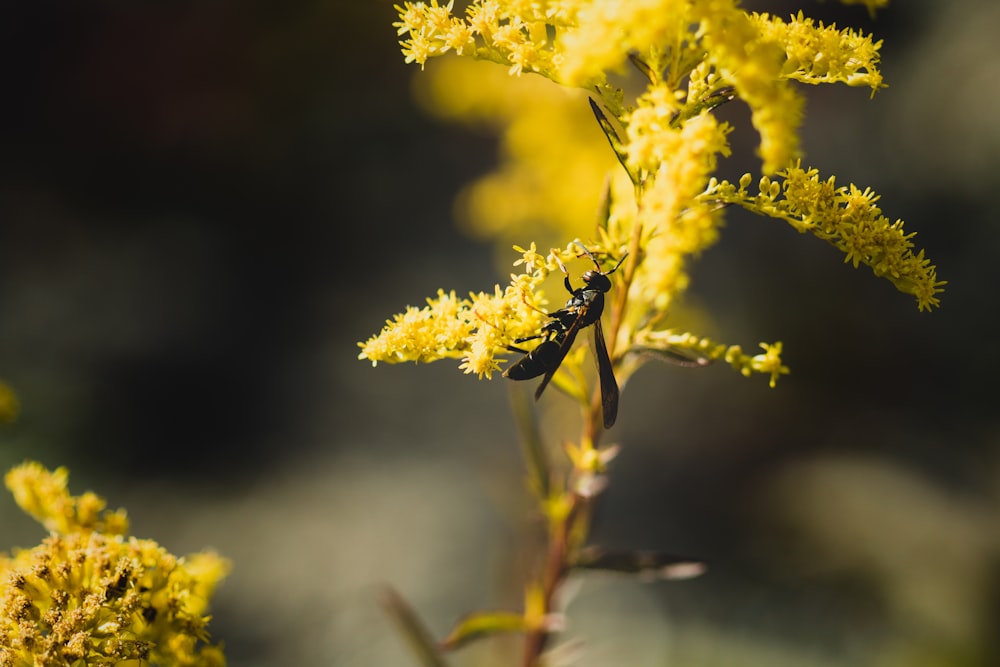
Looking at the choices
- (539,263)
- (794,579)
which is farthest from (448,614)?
(539,263)

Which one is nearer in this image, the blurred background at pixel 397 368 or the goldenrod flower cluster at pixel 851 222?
the goldenrod flower cluster at pixel 851 222

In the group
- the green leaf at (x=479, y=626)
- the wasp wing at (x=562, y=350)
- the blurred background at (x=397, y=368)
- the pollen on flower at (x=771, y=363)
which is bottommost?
the green leaf at (x=479, y=626)

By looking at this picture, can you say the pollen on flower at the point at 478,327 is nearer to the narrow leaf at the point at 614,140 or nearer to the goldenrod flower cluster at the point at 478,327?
the goldenrod flower cluster at the point at 478,327

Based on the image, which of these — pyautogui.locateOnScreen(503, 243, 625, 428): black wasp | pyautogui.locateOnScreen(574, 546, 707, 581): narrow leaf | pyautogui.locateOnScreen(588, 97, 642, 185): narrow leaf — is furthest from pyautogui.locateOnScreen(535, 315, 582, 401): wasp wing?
pyautogui.locateOnScreen(574, 546, 707, 581): narrow leaf

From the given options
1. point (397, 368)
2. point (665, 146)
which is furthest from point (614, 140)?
point (397, 368)

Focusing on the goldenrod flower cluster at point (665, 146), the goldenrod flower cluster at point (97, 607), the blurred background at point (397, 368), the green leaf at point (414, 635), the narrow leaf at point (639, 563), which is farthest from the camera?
the blurred background at point (397, 368)

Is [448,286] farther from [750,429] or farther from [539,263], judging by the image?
[539,263]

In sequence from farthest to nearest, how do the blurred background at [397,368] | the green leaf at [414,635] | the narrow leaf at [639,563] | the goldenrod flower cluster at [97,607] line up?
the blurred background at [397,368] → the green leaf at [414,635] → the narrow leaf at [639,563] → the goldenrod flower cluster at [97,607]

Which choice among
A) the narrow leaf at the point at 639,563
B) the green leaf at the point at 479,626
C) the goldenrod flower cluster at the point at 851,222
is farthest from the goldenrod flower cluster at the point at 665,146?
the green leaf at the point at 479,626
